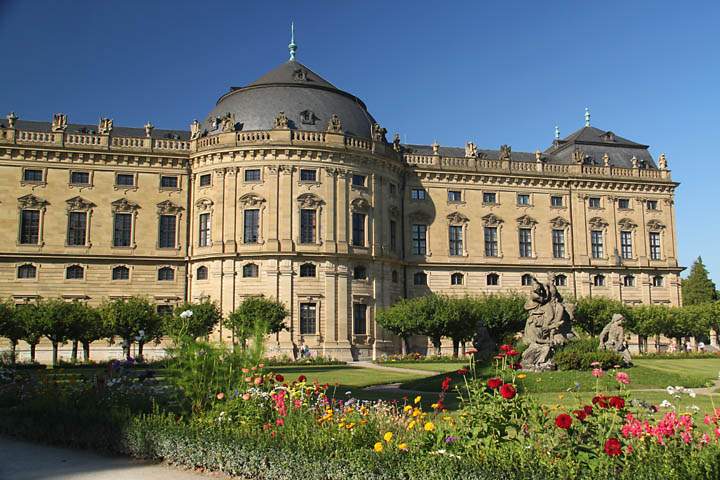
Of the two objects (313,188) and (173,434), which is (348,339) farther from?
(173,434)

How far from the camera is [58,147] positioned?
4747 cm

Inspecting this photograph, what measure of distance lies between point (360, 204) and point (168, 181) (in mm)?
14858

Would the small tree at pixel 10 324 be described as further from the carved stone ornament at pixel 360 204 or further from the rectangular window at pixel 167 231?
the carved stone ornament at pixel 360 204

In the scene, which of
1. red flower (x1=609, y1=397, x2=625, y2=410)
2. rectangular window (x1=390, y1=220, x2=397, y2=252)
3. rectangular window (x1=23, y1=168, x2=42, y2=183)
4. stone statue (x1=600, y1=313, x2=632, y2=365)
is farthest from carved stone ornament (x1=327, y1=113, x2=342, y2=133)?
red flower (x1=609, y1=397, x2=625, y2=410)

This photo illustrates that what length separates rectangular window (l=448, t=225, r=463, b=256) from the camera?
5397 cm

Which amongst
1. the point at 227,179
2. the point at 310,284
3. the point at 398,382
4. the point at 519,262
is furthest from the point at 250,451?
the point at 519,262

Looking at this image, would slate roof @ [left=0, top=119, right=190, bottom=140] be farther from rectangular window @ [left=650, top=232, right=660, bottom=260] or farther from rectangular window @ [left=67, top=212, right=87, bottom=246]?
rectangular window @ [left=650, top=232, right=660, bottom=260]

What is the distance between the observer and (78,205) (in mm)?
47656

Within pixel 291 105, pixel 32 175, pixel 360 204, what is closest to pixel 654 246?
pixel 360 204

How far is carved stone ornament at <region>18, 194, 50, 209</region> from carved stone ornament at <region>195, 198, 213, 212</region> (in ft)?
35.0

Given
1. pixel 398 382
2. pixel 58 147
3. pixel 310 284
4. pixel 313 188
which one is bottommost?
pixel 398 382

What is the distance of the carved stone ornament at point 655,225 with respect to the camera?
191 feet

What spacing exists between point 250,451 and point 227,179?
38.6 m

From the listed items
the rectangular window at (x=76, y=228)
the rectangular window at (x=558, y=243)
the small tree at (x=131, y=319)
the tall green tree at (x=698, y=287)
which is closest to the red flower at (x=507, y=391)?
the small tree at (x=131, y=319)
